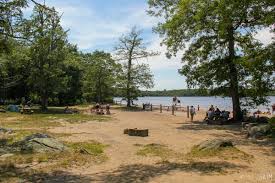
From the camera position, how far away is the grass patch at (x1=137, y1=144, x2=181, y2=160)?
1774 cm

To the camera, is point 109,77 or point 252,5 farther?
point 109,77

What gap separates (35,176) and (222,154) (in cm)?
724

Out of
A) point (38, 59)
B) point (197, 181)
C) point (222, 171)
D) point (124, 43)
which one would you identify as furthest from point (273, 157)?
point (124, 43)

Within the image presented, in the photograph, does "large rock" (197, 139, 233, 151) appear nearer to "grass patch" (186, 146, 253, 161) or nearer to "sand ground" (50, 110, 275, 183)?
"grass patch" (186, 146, 253, 161)

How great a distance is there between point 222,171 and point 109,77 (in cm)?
6288

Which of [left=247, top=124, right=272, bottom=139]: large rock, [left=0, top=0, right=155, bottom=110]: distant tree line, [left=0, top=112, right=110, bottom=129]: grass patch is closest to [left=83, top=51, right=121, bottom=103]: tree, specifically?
[left=0, top=0, right=155, bottom=110]: distant tree line

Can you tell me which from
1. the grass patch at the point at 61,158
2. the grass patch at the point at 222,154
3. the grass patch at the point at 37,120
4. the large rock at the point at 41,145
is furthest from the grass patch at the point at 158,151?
the grass patch at the point at 37,120

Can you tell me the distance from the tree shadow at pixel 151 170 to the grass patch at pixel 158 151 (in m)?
1.97

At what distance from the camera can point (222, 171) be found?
1380cm

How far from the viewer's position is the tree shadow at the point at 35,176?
1323 cm

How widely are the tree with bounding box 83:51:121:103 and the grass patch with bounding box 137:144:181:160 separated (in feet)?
170

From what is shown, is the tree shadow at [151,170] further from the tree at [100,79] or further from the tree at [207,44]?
the tree at [100,79]

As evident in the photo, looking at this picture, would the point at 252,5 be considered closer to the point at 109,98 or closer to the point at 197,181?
the point at 197,181

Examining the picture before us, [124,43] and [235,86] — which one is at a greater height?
[124,43]
